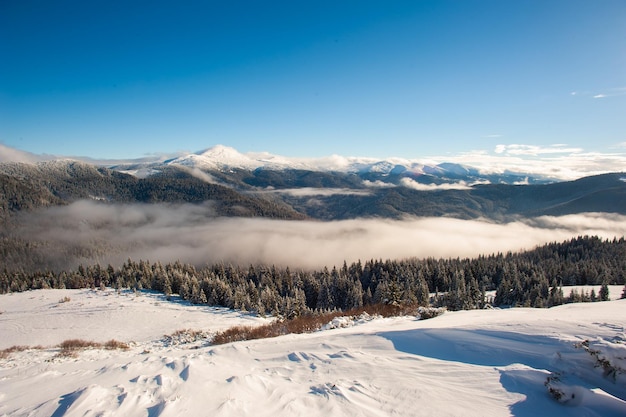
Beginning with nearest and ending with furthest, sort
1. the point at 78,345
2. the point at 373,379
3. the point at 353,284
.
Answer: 1. the point at 373,379
2. the point at 78,345
3. the point at 353,284

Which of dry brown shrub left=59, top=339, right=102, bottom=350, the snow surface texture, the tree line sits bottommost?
the tree line

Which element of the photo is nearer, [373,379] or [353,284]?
[373,379]

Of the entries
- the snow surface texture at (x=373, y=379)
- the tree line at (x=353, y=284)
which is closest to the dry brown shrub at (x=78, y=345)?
the snow surface texture at (x=373, y=379)

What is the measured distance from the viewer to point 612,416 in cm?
513

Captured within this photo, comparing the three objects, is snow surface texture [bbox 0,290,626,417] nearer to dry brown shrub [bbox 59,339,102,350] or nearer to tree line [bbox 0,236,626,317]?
dry brown shrub [bbox 59,339,102,350]

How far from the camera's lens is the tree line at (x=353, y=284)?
53125 mm

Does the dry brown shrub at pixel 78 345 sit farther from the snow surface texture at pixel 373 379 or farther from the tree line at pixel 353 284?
the tree line at pixel 353 284

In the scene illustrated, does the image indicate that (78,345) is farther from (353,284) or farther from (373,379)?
(353,284)

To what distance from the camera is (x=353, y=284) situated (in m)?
71.0

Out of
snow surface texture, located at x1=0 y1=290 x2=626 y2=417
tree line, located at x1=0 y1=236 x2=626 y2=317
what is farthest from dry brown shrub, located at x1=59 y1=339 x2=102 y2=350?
tree line, located at x1=0 y1=236 x2=626 y2=317

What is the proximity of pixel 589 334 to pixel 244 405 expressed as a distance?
8.78 metres

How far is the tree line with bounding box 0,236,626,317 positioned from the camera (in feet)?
174

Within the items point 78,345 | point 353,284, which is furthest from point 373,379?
point 353,284

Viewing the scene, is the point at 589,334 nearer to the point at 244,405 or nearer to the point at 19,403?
the point at 244,405
